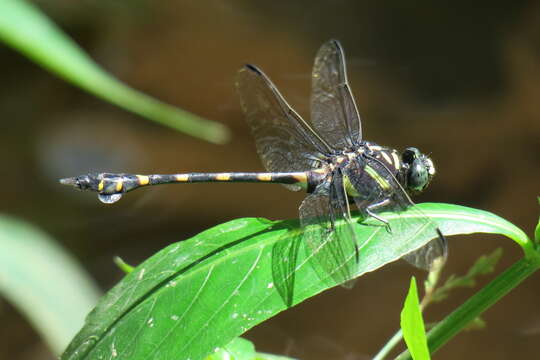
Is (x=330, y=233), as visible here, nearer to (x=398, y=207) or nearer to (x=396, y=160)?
(x=398, y=207)

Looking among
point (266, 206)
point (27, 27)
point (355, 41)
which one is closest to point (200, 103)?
point (266, 206)

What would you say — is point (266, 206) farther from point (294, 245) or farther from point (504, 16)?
point (294, 245)

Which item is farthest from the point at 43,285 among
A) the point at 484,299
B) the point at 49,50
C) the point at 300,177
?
the point at 484,299

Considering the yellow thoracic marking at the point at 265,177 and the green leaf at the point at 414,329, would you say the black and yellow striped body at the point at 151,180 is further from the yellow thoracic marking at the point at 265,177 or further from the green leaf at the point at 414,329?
the green leaf at the point at 414,329

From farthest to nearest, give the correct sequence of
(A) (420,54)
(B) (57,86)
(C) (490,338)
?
1. (B) (57,86)
2. (A) (420,54)
3. (C) (490,338)

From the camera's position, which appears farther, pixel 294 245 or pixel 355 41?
pixel 355 41

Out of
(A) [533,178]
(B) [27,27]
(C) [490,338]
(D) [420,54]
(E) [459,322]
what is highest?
(B) [27,27]

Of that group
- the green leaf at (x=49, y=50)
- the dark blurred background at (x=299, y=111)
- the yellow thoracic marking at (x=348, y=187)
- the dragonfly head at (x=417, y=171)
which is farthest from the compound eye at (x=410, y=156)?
the dark blurred background at (x=299, y=111)

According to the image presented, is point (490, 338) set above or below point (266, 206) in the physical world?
below
